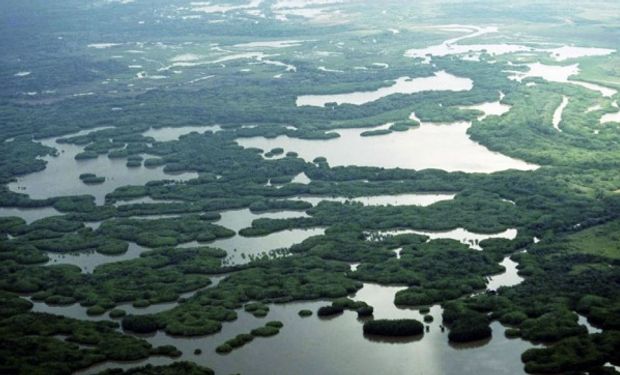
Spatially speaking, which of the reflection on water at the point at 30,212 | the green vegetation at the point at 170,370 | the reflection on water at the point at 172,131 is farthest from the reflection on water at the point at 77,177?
the green vegetation at the point at 170,370

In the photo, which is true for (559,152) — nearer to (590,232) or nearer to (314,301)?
(590,232)

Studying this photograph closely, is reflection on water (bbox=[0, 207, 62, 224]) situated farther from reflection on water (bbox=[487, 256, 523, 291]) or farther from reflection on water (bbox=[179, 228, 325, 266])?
reflection on water (bbox=[487, 256, 523, 291])

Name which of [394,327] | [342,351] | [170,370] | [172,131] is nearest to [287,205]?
[394,327]

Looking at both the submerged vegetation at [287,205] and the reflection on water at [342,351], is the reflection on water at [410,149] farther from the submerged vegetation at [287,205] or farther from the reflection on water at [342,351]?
the reflection on water at [342,351]

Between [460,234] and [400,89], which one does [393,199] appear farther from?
[400,89]

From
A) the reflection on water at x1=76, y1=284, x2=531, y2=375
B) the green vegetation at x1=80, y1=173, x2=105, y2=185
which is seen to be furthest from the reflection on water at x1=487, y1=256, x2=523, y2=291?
the green vegetation at x1=80, y1=173, x2=105, y2=185

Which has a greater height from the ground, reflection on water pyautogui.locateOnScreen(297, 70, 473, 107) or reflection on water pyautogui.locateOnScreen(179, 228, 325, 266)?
reflection on water pyautogui.locateOnScreen(179, 228, 325, 266)

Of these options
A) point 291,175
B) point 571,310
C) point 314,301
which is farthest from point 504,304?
point 291,175
